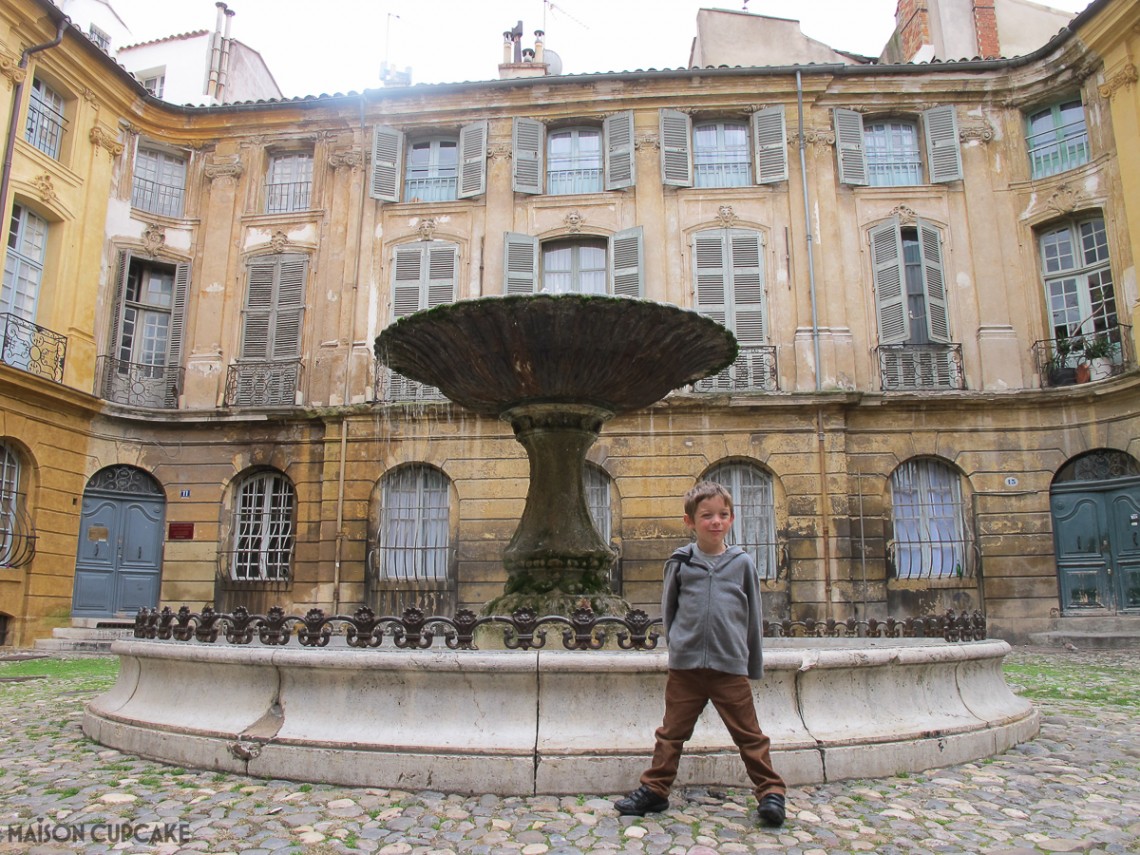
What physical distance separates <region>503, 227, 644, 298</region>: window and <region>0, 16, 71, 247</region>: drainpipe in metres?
8.11

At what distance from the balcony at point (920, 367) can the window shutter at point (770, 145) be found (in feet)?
12.4

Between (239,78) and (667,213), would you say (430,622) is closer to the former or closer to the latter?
(667,213)

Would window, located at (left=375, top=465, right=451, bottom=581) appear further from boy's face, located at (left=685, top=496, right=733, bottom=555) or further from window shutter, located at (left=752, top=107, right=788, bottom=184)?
boy's face, located at (left=685, top=496, right=733, bottom=555)

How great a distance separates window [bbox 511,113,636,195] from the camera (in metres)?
16.3

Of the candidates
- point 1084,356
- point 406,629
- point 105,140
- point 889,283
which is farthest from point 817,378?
point 105,140

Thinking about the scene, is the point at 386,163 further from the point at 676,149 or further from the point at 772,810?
the point at 772,810

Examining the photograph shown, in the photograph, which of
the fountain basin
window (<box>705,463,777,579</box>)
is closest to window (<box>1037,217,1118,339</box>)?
window (<box>705,463,777,579</box>)

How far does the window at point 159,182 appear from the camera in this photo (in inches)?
671

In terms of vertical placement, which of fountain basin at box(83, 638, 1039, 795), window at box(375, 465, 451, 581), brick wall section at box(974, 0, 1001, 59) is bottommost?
fountain basin at box(83, 638, 1039, 795)

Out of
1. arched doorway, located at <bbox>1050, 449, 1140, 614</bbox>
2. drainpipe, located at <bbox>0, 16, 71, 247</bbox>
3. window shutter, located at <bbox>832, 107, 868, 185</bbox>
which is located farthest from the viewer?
window shutter, located at <bbox>832, 107, 868, 185</bbox>

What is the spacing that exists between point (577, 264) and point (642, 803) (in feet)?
44.9

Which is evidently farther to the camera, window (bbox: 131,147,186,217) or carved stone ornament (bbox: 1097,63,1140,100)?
window (bbox: 131,147,186,217)

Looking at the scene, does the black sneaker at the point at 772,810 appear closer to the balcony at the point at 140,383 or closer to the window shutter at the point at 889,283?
the window shutter at the point at 889,283

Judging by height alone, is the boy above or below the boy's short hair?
below
